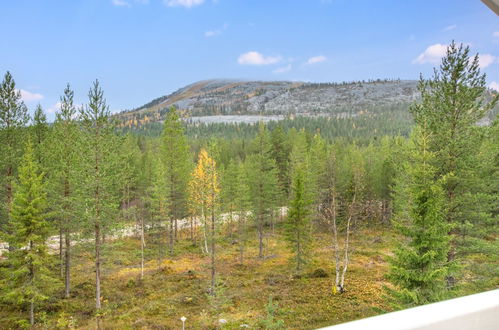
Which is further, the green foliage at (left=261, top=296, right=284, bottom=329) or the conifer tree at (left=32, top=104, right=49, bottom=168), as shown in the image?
the conifer tree at (left=32, top=104, right=49, bottom=168)

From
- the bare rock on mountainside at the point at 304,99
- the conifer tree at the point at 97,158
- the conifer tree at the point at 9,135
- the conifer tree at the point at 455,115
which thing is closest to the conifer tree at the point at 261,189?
the conifer tree at the point at 97,158

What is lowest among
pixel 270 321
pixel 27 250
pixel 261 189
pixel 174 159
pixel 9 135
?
pixel 27 250

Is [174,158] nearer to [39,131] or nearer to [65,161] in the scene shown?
[39,131]

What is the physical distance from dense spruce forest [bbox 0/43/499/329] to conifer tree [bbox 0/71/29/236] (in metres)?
0.06

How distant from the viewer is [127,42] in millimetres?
5312

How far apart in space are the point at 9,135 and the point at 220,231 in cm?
1110

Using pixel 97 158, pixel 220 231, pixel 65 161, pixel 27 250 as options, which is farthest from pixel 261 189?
pixel 27 250

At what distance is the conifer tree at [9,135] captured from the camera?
1364 cm

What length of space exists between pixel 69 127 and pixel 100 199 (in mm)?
4345

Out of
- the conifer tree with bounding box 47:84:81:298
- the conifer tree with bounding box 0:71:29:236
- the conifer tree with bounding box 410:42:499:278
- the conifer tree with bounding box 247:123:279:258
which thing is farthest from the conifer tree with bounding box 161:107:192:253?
the conifer tree with bounding box 410:42:499:278

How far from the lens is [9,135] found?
14203 mm

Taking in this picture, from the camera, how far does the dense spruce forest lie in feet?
29.1

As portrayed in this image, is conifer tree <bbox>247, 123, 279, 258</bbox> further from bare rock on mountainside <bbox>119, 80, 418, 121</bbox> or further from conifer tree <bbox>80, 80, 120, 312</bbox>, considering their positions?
bare rock on mountainside <bbox>119, 80, 418, 121</bbox>

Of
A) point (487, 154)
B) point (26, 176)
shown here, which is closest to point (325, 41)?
point (487, 154)
